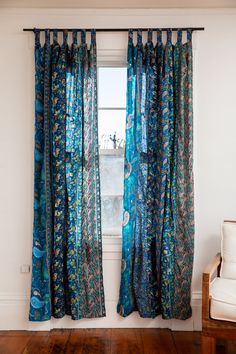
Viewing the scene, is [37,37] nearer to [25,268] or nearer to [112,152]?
[112,152]

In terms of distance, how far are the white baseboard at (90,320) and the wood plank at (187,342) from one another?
0.23 feet

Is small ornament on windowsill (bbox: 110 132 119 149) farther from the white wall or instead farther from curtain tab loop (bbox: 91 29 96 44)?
curtain tab loop (bbox: 91 29 96 44)

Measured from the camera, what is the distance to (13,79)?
2.94m

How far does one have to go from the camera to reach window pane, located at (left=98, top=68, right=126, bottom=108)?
9.96 feet

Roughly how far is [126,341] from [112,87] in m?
2.07

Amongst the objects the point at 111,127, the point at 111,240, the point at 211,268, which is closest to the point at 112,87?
the point at 111,127

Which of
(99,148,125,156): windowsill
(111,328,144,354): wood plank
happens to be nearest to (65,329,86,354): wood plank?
(111,328,144,354): wood plank

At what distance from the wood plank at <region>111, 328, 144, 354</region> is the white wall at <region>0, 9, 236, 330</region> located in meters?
0.09

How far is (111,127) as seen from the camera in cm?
307

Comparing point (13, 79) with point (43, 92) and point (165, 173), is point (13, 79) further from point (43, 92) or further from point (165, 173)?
point (165, 173)

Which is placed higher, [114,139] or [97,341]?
[114,139]

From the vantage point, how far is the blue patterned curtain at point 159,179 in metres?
2.82

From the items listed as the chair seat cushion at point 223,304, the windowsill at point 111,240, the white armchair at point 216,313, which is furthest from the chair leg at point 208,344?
the windowsill at point 111,240

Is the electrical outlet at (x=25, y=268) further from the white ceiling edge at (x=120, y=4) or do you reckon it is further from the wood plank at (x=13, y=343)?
the white ceiling edge at (x=120, y=4)
